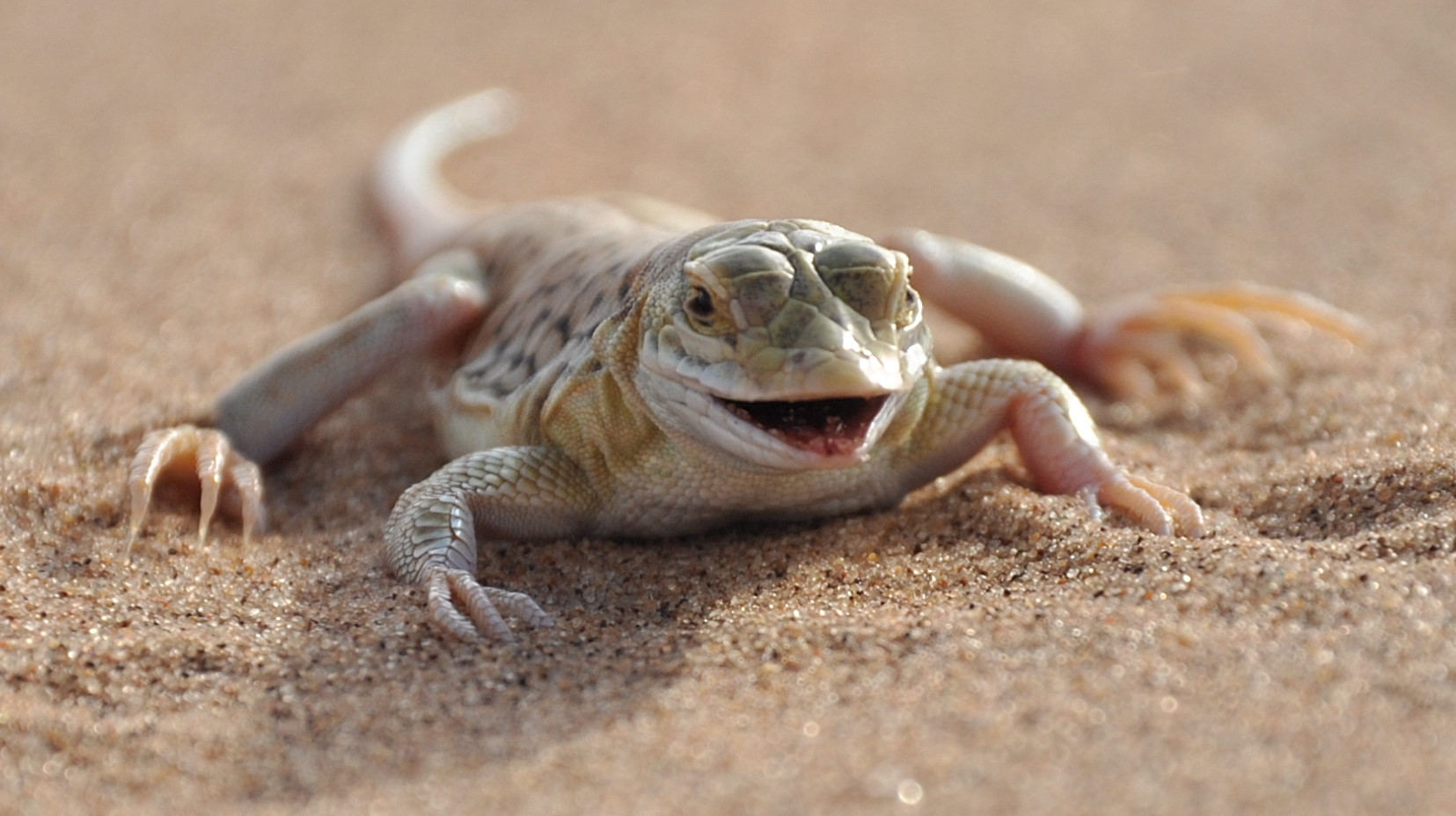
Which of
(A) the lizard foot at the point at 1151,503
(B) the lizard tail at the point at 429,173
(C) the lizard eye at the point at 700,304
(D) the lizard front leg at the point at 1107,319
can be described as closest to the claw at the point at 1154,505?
(A) the lizard foot at the point at 1151,503

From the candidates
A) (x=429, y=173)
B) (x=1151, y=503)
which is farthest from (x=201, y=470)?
(x=429, y=173)

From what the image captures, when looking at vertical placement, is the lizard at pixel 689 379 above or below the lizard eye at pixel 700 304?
below

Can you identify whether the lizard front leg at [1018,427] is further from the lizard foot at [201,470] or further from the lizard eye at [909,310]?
the lizard foot at [201,470]

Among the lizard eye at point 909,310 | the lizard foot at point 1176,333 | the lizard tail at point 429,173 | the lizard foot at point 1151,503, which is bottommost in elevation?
the lizard foot at point 1176,333

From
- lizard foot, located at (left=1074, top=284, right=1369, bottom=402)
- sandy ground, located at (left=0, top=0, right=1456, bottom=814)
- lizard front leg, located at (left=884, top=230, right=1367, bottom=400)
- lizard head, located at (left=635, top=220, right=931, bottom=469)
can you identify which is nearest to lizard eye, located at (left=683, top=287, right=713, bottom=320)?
lizard head, located at (left=635, top=220, right=931, bottom=469)

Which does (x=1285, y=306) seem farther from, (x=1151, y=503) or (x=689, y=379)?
(x=689, y=379)
